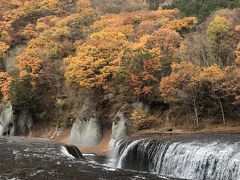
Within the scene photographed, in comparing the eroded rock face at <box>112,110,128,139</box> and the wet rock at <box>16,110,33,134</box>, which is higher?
the eroded rock face at <box>112,110,128,139</box>

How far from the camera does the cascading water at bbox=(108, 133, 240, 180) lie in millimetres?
23812

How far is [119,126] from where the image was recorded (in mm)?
43594

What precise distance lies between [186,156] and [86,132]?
72.6 feet

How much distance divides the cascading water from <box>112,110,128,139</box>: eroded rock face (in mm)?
7056

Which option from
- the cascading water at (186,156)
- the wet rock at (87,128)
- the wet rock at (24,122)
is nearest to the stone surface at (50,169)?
the cascading water at (186,156)

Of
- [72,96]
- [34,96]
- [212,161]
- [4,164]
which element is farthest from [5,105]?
[212,161]

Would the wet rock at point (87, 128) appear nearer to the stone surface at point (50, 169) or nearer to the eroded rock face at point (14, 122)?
the eroded rock face at point (14, 122)

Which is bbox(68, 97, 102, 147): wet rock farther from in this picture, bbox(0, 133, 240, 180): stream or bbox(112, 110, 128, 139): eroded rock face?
bbox(0, 133, 240, 180): stream

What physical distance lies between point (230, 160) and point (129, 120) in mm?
20357

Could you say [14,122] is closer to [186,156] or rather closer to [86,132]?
[86,132]

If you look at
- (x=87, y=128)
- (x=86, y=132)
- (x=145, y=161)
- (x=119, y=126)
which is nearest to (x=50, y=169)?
(x=145, y=161)

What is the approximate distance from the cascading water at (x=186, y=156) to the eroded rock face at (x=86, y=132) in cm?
1059

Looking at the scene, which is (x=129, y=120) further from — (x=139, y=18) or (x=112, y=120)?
(x=139, y=18)

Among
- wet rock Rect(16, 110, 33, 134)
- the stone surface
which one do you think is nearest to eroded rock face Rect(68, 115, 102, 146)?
wet rock Rect(16, 110, 33, 134)
